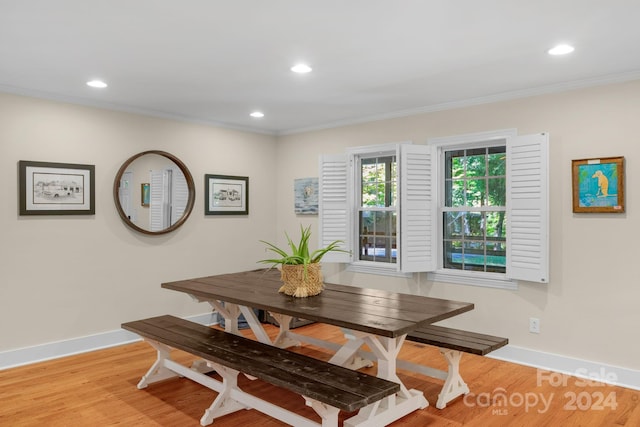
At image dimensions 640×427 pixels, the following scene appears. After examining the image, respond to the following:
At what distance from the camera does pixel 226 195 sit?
5.37 meters

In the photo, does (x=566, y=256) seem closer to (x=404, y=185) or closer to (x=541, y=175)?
(x=541, y=175)

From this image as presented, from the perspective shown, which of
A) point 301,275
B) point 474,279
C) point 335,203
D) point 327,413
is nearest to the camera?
point 327,413

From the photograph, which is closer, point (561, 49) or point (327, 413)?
point (327, 413)

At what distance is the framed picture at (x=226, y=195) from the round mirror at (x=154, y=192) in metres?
0.23

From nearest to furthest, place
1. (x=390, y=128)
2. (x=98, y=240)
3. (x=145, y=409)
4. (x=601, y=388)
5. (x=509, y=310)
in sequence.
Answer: (x=145, y=409) < (x=601, y=388) < (x=509, y=310) < (x=98, y=240) < (x=390, y=128)

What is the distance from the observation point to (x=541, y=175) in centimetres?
372

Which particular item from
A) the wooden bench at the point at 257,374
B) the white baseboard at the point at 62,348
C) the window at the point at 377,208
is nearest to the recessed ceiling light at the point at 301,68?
the window at the point at 377,208

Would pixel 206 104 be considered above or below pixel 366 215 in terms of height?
above

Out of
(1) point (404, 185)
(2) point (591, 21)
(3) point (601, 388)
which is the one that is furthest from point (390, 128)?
(3) point (601, 388)

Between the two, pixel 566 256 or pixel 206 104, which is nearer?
pixel 566 256

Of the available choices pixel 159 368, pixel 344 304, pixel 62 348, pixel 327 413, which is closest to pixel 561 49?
pixel 344 304

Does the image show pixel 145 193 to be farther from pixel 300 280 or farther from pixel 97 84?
pixel 300 280

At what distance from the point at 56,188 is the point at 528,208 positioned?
13.4 feet

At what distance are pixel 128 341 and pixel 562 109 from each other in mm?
4466
